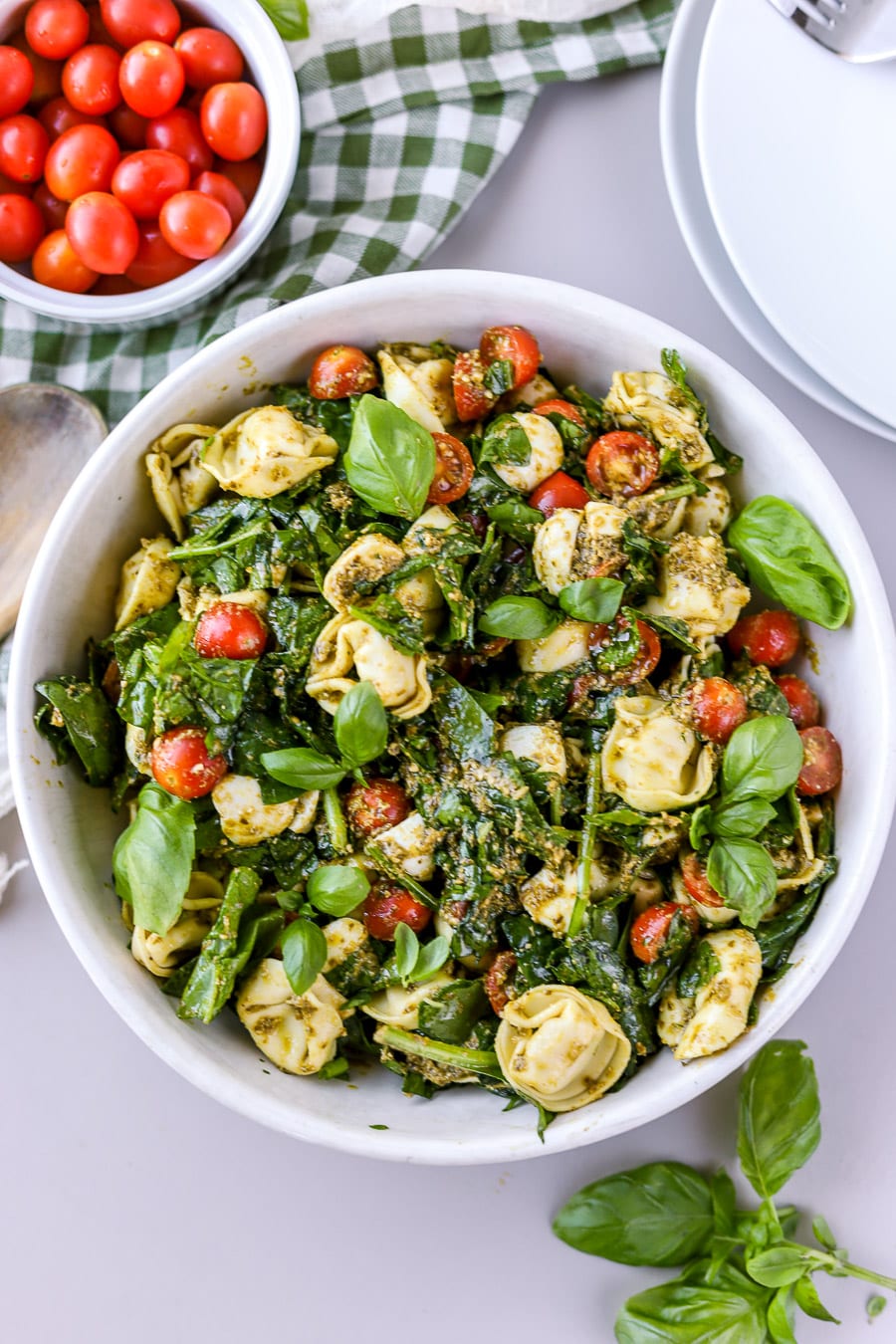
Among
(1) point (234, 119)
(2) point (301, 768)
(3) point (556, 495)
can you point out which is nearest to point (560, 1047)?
(2) point (301, 768)

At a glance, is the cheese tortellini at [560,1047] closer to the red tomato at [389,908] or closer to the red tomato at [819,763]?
the red tomato at [389,908]

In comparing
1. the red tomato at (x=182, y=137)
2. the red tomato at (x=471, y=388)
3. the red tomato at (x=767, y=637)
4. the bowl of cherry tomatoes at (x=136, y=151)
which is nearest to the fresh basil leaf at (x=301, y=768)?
the red tomato at (x=471, y=388)

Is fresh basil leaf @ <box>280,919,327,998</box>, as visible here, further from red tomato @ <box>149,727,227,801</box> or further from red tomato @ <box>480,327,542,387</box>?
red tomato @ <box>480,327,542,387</box>

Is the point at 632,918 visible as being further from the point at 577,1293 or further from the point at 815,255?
the point at 815,255

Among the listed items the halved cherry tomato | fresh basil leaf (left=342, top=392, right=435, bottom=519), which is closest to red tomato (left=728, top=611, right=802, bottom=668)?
the halved cherry tomato

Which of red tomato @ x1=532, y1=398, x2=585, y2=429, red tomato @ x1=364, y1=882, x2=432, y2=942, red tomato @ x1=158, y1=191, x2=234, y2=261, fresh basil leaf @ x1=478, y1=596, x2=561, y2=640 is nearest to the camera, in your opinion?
fresh basil leaf @ x1=478, y1=596, x2=561, y2=640

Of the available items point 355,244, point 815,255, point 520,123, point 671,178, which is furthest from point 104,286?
point 815,255
